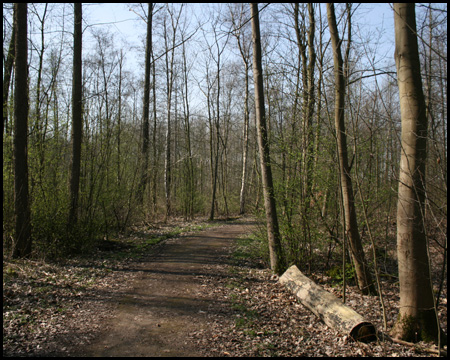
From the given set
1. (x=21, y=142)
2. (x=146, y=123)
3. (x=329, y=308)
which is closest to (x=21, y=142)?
(x=21, y=142)

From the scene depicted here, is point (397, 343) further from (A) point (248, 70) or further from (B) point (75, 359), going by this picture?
(A) point (248, 70)

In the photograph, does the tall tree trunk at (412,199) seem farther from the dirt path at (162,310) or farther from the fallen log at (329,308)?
the dirt path at (162,310)

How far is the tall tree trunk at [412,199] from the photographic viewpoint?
407cm

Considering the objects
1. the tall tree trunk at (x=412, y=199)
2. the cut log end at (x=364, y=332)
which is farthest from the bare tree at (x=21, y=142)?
the tall tree trunk at (x=412, y=199)

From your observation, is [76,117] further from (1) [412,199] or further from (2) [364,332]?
(2) [364,332]

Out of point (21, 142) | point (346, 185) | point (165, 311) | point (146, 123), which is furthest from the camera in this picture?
point (146, 123)

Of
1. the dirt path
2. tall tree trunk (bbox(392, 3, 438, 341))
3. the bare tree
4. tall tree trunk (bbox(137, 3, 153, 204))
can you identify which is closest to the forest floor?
the dirt path

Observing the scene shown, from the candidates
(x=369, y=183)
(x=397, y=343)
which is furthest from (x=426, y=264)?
(x=369, y=183)

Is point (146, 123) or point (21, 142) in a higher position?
point (146, 123)

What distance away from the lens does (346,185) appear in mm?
6043

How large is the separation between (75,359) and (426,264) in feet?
14.5

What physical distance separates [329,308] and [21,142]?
23.9ft

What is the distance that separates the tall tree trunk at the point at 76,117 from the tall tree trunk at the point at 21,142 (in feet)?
3.86

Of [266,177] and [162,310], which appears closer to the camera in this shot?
[162,310]
